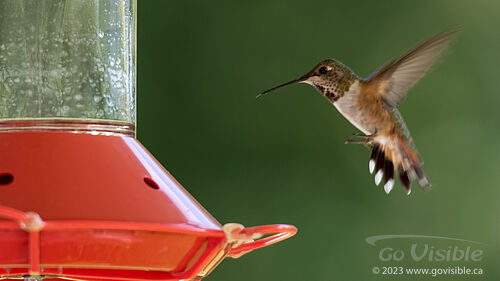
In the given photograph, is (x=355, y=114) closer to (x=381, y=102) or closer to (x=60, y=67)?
(x=381, y=102)

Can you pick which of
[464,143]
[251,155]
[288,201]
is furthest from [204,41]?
[464,143]

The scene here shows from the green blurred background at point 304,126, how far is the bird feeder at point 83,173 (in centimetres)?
225

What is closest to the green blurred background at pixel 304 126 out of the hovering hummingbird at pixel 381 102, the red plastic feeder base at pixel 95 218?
the hovering hummingbird at pixel 381 102

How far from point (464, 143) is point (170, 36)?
1590 millimetres

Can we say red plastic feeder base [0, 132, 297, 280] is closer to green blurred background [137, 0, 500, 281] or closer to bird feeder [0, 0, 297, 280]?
bird feeder [0, 0, 297, 280]

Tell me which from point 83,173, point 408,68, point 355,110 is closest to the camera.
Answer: point 83,173

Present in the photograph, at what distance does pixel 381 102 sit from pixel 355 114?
0.33 feet

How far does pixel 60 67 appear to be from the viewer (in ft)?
5.49

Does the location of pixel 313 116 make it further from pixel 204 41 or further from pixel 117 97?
pixel 117 97

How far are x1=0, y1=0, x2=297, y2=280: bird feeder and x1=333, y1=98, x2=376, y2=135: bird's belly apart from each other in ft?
4.00

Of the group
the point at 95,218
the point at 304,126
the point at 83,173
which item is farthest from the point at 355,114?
the point at 95,218

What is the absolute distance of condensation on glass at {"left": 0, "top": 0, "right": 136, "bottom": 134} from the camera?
164 centimetres

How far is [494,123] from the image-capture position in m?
A: 4.51

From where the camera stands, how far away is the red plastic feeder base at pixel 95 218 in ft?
4.34
